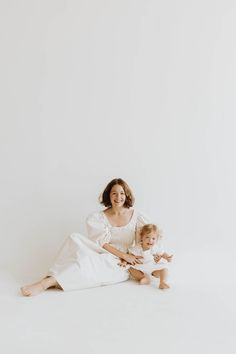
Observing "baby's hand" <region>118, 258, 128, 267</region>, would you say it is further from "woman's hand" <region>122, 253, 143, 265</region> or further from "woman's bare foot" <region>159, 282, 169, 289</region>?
"woman's bare foot" <region>159, 282, 169, 289</region>

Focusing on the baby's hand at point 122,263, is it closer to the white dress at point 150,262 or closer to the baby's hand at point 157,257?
the white dress at point 150,262

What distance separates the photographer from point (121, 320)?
2.12 meters

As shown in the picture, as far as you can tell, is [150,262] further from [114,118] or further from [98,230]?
[114,118]

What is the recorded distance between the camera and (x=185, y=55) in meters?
3.20

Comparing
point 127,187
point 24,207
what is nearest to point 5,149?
point 24,207

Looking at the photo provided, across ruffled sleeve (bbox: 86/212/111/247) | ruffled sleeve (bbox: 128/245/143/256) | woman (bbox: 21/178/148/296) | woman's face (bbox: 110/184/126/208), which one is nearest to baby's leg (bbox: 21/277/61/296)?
woman (bbox: 21/178/148/296)

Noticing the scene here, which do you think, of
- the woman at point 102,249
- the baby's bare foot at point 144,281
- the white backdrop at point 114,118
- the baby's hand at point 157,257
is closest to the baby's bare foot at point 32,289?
the woman at point 102,249

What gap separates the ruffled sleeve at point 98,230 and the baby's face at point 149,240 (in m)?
0.20

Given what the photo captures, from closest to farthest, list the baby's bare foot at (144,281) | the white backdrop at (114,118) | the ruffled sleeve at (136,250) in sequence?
the baby's bare foot at (144,281)
the ruffled sleeve at (136,250)
the white backdrop at (114,118)

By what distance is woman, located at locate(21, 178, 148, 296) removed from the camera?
8.39 ft

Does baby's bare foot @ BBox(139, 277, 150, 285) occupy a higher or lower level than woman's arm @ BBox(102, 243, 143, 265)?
lower

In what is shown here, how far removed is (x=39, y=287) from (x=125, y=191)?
0.77 metres

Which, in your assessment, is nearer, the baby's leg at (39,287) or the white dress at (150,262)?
the baby's leg at (39,287)

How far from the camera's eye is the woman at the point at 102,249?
8.39 feet
